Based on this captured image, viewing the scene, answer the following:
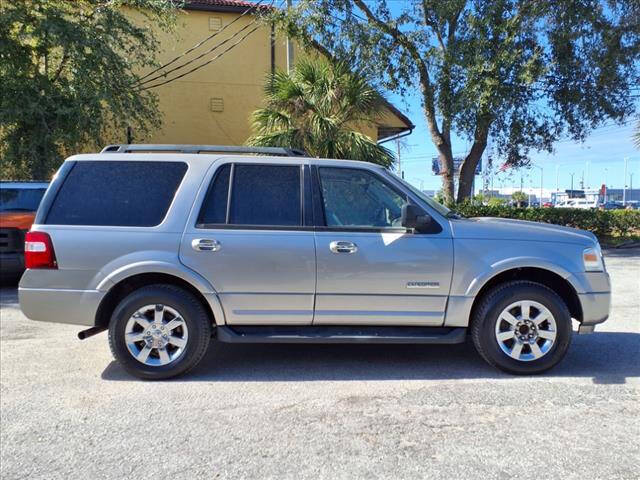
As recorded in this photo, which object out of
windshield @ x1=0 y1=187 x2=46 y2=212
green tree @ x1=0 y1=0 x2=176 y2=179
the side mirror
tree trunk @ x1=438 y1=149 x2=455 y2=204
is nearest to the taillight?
the side mirror

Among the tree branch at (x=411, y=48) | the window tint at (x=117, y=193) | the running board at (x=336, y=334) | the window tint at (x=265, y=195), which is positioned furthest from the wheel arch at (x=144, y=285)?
the tree branch at (x=411, y=48)

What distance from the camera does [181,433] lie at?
337cm

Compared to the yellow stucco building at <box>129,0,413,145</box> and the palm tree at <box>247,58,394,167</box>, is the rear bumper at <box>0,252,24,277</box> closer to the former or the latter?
the palm tree at <box>247,58,394,167</box>

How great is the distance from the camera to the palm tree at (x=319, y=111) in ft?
36.5

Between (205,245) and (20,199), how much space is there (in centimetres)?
588

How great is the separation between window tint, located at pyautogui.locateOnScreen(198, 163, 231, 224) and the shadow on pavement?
1.40 m

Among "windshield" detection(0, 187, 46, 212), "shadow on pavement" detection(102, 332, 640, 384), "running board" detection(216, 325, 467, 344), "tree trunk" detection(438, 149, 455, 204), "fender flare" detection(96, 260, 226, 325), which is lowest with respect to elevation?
"shadow on pavement" detection(102, 332, 640, 384)

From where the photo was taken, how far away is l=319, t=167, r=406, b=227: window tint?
438cm

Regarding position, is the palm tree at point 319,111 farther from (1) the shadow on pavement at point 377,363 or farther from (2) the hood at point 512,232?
(2) the hood at point 512,232

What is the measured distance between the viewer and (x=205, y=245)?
4.22m

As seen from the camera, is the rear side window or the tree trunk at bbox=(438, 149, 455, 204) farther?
the tree trunk at bbox=(438, 149, 455, 204)

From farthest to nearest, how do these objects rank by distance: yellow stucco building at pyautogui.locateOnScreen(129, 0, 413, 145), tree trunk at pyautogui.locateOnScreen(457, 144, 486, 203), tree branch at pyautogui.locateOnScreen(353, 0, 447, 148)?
yellow stucco building at pyautogui.locateOnScreen(129, 0, 413, 145)
tree trunk at pyautogui.locateOnScreen(457, 144, 486, 203)
tree branch at pyautogui.locateOnScreen(353, 0, 447, 148)

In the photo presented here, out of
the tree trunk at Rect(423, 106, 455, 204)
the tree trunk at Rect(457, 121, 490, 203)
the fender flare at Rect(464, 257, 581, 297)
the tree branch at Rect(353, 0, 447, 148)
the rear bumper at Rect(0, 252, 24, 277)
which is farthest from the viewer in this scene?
the tree trunk at Rect(423, 106, 455, 204)

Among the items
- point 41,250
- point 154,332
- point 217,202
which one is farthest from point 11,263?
point 217,202
